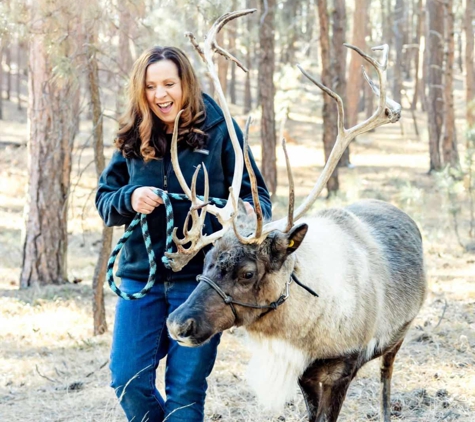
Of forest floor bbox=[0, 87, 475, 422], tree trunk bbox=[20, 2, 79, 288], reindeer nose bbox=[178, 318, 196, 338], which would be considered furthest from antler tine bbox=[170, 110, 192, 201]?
tree trunk bbox=[20, 2, 79, 288]

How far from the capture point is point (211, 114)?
368cm

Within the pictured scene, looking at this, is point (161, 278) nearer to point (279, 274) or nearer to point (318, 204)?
point (279, 274)

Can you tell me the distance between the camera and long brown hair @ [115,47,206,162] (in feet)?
11.7

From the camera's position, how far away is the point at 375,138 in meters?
27.0

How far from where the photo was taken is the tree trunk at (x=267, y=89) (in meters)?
14.1

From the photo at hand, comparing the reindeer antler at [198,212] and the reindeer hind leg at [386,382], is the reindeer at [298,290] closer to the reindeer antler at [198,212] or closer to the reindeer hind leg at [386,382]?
the reindeer antler at [198,212]

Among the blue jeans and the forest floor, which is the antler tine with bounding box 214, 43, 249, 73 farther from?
the forest floor

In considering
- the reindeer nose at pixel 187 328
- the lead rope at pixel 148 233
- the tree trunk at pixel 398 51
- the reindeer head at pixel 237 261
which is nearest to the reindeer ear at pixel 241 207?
the reindeer head at pixel 237 261

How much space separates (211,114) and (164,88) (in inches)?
11.2

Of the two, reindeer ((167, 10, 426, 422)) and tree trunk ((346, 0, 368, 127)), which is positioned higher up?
tree trunk ((346, 0, 368, 127))

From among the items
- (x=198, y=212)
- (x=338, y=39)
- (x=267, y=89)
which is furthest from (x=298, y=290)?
(x=338, y=39)

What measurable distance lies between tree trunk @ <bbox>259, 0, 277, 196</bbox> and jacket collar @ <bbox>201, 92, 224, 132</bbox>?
408 inches

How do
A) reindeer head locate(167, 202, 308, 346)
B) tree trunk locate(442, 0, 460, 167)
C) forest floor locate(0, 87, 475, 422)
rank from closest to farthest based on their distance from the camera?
1. reindeer head locate(167, 202, 308, 346)
2. forest floor locate(0, 87, 475, 422)
3. tree trunk locate(442, 0, 460, 167)

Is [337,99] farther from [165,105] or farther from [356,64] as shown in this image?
[356,64]
